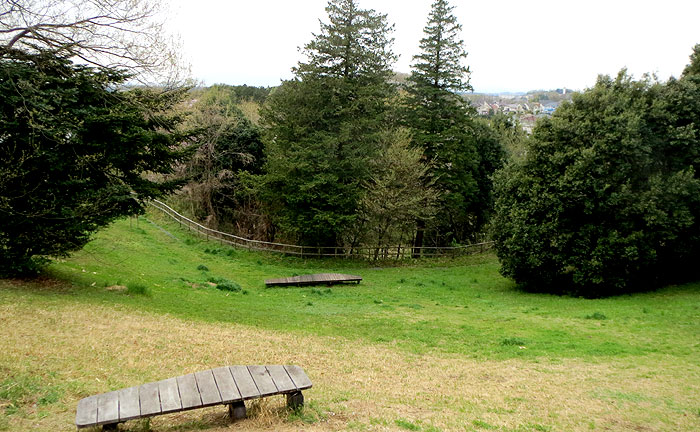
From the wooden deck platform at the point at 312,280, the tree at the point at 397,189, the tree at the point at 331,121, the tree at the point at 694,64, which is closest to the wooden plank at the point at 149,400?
the wooden deck platform at the point at 312,280

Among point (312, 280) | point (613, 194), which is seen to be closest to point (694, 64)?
point (613, 194)

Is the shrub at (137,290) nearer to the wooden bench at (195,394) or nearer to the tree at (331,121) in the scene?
the wooden bench at (195,394)

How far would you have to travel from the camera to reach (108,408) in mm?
5445

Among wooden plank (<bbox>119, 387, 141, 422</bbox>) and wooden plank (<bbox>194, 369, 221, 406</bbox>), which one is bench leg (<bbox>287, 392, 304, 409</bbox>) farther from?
wooden plank (<bbox>119, 387, 141, 422</bbox>)

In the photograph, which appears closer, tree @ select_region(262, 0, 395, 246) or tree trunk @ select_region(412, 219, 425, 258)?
tree @ select_region(262, 0, 395, 246)

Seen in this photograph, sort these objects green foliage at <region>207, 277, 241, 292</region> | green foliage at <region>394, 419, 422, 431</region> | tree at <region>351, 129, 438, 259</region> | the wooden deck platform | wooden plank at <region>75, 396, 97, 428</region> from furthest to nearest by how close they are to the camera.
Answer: tree at <region>351, 129, 438, 259</region> < the wooden deck platform < green foliage at <region>207, 277, 241, 292</region> < green foliage at <region>394, 419, 422, 431</region> < wooden plank at <region>75, 396, 97, 428</region>

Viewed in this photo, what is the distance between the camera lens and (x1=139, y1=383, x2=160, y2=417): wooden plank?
5.33m

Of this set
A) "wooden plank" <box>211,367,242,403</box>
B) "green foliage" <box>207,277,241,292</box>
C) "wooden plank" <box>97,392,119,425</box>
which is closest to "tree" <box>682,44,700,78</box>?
"green foliage" <box>207,277,241,292</box>

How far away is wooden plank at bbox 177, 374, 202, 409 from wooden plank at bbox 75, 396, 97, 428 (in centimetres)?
91

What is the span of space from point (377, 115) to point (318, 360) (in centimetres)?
2059

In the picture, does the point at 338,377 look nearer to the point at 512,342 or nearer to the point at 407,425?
the point at 407,425

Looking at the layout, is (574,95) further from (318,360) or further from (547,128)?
(318,360)

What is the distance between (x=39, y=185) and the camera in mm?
12773

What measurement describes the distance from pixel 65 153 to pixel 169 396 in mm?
10135
